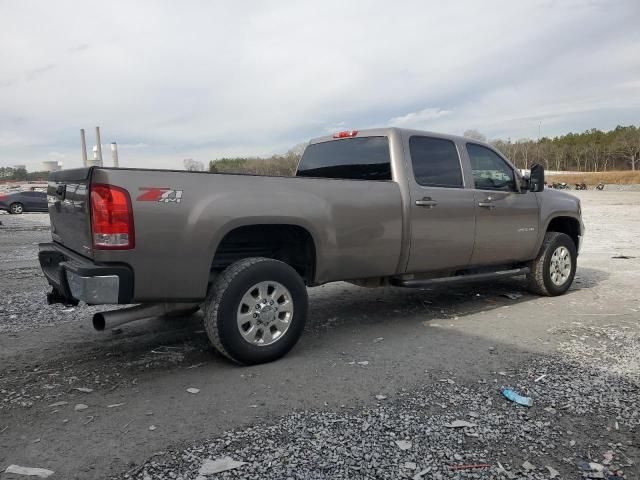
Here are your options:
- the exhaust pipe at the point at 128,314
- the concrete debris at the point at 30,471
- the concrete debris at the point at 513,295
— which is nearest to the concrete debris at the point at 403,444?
the concrete debris at the point at 30,471

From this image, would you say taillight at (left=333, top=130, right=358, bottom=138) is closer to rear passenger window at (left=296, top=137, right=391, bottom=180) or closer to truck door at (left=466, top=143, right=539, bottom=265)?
rear passenger window at (left=296, top=137, right=391, bottom=180)

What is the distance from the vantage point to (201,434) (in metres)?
2.82

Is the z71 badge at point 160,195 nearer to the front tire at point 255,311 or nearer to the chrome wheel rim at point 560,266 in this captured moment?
the front tire at point 255,311

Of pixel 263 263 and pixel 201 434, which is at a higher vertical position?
pixel 263 263

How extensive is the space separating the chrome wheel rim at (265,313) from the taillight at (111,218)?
3.23ft

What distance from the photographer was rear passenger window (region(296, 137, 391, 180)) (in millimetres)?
5000

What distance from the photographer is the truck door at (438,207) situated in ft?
15.9

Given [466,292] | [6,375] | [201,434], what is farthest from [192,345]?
[466,292]

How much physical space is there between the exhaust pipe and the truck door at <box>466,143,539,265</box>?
10.9ft

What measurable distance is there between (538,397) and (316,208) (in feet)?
7.10

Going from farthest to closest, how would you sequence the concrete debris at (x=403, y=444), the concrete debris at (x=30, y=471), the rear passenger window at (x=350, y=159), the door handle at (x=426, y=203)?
1. the rear passenger window at (x=350, y=159)
2. the door handle at (x=426, y=203)
3. the concrete debris at (x=403, y=444)
4. the concrete debris at (x=30, y=471)

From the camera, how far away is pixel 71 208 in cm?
371

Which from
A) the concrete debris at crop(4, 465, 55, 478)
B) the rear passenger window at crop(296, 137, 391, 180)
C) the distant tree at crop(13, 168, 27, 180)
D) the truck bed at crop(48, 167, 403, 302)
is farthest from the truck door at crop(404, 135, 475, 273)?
the distant tree at crop(13, 168, 27, 180)

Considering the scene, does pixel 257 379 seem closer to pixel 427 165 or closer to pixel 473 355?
pixel 473 355
